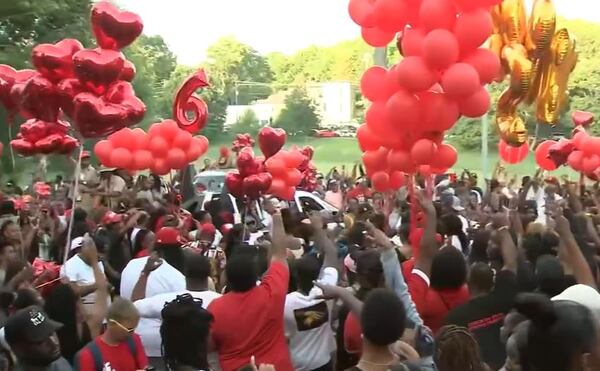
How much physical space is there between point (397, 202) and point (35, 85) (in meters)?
5.93

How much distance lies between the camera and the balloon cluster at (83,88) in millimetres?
8594

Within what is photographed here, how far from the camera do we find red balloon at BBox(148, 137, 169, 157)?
40.7 feet

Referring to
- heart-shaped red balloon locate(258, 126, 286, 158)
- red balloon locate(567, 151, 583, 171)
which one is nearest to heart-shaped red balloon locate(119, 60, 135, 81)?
heart-shaped red balloon locate(258, 126, 286, 158)

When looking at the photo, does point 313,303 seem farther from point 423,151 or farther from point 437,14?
point 437,14

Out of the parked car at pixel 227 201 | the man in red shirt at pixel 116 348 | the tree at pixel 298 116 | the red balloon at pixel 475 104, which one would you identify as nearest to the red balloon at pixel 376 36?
the red balloon at pixel 475 104

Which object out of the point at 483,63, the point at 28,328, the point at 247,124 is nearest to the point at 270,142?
the point at 483,63

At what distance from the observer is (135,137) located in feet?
41.4

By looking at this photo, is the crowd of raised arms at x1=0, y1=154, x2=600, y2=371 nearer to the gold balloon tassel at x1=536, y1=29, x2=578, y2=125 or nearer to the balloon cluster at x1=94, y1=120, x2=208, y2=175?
the balloon cluster at x1=94, y1=120, x2=208, y2=175

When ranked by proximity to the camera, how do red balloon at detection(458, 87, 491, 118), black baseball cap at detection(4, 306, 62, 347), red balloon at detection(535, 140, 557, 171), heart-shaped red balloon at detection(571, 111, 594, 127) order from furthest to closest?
heart-shaped red balloon at detection(571, 111, 594, 127) → red balloon at detection(535, 140, 557, 171) → red balloon at detection(458, 87, 491, 118) → black baseball cap at detection(4, 306, 62, 347)

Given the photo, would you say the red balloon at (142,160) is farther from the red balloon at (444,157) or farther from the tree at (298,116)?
the tree at (298,116)

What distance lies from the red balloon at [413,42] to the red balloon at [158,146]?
4748 millimetres

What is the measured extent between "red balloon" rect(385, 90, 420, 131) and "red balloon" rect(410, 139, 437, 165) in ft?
0.76

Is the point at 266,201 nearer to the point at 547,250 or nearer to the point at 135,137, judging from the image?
the point at 135,137

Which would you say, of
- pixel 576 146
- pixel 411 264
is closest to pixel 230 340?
pixel 411 264
